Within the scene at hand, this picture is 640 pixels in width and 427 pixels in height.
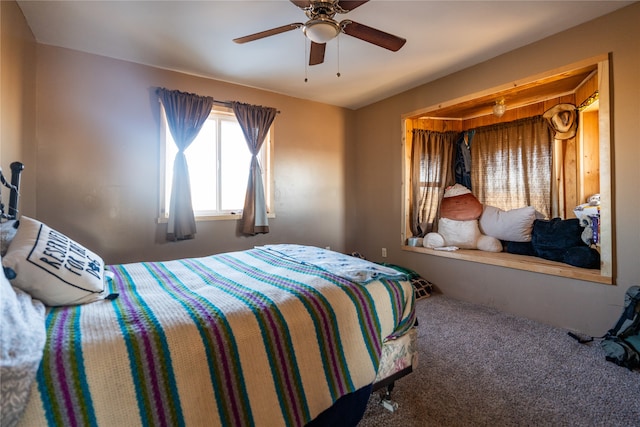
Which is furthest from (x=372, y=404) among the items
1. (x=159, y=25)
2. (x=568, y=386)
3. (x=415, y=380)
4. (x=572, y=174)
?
(x=572, y=174)

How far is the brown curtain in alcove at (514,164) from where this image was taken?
3.47 m

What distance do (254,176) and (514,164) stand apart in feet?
10.7

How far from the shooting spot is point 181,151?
314cm

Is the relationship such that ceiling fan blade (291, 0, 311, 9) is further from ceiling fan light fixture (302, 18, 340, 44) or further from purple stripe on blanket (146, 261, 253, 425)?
purple stripe on blanket (146, 261, 253, 425)

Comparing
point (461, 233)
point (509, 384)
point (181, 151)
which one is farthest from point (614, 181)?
point (181, 151)

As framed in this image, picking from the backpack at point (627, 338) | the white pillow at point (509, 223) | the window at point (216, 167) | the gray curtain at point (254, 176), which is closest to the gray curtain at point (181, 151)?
the window at point (216, 167)

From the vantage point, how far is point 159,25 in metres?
2.40

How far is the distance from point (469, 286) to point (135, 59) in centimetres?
419

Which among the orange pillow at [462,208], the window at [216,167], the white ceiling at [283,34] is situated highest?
the white ceiling at [283,34]

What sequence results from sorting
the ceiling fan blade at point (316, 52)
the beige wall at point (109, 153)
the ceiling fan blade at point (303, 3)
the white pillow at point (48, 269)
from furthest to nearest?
the beige wall at point (109, 153) < the ceiling fan blade at point (316, 52) < the ceiling fan blade at point (303, 3) < the white pillow at point (48, 269)

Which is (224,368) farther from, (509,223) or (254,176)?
(509,223)

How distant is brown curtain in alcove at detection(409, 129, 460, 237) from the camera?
3945 mm

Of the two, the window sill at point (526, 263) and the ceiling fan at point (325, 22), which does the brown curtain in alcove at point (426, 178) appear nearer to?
the window sill at point (526, 263)

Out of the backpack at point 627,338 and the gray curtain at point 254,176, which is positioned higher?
the gray curtain at point 254,176
